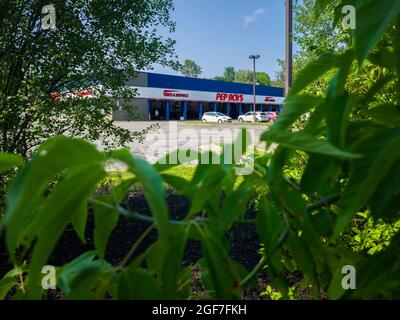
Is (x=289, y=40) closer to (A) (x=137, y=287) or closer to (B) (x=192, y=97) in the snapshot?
(A) (x=137, y=287)

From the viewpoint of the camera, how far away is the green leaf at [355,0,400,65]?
1.53ft

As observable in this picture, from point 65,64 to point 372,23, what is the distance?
16.4 feet

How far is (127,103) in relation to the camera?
240 inches

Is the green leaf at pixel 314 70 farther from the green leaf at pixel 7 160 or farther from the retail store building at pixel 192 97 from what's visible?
the retail store building at pixel 192 97

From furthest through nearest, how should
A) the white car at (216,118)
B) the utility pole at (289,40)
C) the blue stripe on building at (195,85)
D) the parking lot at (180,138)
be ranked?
the white car at (216,118) < the blue stripe on building at (195,85) < the utility pole at (289,40) < the parking lot at (180,138)

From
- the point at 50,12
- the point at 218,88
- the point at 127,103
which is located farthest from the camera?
the point at 218,88

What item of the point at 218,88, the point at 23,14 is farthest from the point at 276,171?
the point at 218,88

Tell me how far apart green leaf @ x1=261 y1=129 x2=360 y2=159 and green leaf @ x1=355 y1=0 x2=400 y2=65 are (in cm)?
12

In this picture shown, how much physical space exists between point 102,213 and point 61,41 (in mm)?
5024

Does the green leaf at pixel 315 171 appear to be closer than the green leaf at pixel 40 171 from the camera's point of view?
No

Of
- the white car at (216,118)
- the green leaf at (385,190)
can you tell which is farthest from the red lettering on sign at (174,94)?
the green leaf at (385,190)

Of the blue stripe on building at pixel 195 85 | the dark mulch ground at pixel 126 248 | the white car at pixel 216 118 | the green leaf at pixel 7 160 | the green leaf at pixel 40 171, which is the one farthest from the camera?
the white car at pixel 216 118

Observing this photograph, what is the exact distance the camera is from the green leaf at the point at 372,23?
0.47 metres
